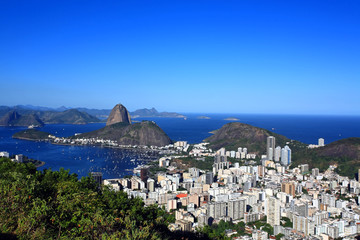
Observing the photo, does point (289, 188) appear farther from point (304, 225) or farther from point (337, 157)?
point (337, 157)

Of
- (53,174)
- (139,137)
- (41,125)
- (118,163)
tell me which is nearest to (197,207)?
(53,174)

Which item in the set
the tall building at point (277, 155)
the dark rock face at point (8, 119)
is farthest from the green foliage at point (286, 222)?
the dark rock face at point (8, 119)

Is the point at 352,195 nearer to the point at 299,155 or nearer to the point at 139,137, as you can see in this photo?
the point at 299,155

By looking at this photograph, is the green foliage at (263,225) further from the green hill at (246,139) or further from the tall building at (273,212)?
the green hill at (246,139)

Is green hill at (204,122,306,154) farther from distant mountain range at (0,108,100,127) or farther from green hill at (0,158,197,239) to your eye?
distant mountain range at (0,108,100,127)

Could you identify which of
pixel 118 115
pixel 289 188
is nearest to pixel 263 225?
pixel 289 188

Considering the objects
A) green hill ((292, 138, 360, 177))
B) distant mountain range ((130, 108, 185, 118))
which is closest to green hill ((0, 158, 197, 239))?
green hill ((292, 138, 360, 177))
